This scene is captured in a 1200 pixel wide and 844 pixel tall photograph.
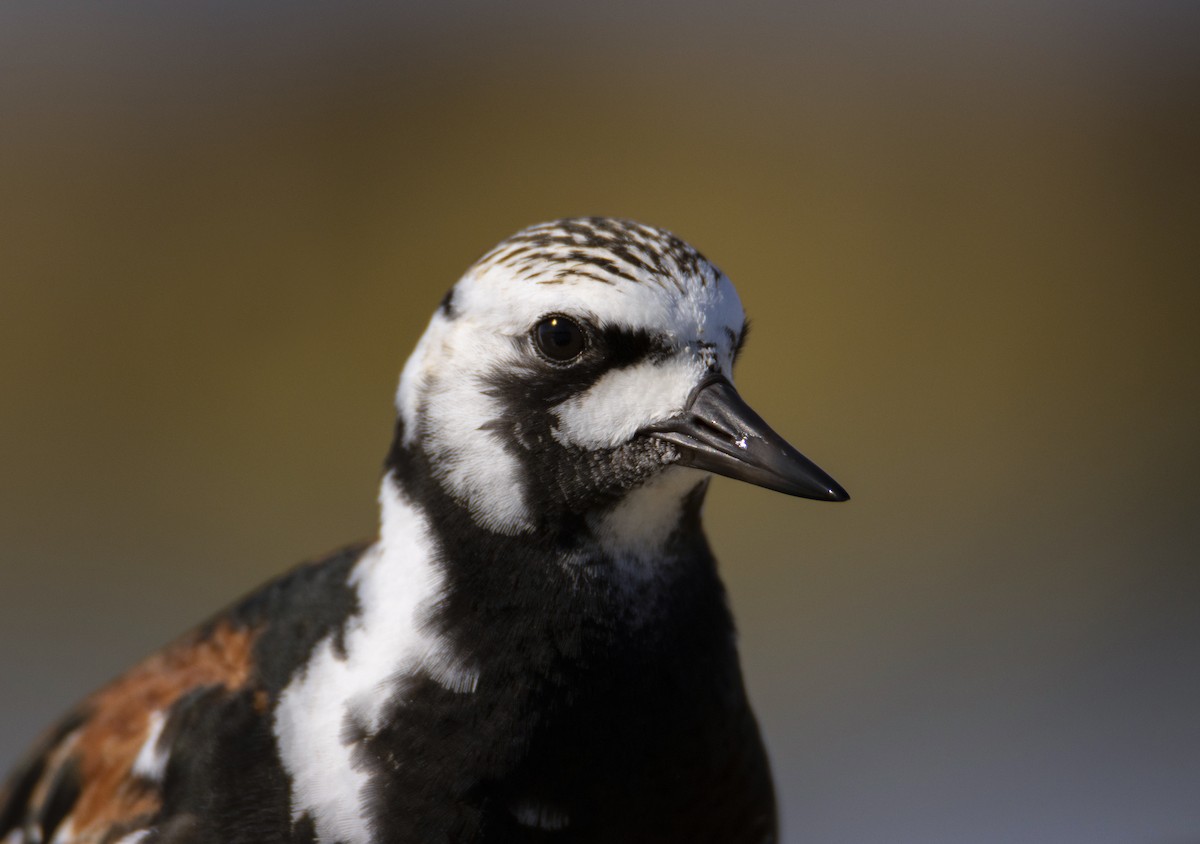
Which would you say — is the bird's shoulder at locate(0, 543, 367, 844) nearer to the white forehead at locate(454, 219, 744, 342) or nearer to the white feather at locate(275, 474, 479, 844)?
the white feather at locate(275, 474, 479, 844)

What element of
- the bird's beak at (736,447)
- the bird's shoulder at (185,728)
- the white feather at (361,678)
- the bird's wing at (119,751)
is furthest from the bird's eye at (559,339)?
the bird's wing at (119,751)

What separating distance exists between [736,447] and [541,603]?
346mm

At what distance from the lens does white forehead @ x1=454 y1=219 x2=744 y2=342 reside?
1.79 metres

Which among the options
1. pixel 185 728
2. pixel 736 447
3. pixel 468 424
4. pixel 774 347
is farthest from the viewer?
pixel 774 347

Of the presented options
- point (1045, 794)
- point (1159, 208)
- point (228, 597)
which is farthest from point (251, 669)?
point (1159, 208)

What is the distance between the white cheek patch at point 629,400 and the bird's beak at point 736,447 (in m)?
0.02

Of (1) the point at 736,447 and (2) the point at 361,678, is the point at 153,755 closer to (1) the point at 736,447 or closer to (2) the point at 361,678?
(2) the point at 361,678

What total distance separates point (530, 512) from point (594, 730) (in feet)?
1.03

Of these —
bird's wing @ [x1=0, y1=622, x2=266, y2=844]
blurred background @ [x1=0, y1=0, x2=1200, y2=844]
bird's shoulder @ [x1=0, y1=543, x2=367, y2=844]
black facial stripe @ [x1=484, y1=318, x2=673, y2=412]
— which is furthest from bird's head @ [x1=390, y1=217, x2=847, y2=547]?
blurred background @ [x1=0, y1=0, x2=1200, y2=844]

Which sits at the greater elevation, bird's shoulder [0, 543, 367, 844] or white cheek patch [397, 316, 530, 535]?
white cheek patch [397, 316, 530, 535]

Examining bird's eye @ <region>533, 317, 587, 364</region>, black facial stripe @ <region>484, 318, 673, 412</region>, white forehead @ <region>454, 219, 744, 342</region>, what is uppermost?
white forehead @ <region>454, 219, 744, 342</region>

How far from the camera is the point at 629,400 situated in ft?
5.99

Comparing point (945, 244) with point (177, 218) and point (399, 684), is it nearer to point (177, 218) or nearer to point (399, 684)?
point (177, 218)

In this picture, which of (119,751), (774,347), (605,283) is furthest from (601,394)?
(774,347)
